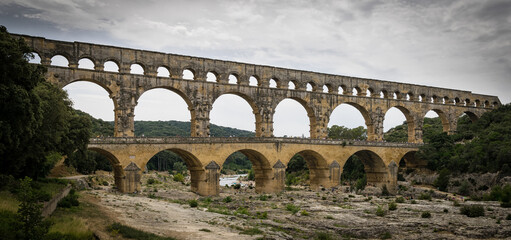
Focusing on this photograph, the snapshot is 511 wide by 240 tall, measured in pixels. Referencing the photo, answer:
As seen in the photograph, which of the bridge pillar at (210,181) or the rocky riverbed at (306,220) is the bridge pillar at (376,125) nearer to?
the rocky riverbed at (306,220)

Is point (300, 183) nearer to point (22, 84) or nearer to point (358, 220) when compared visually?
point (358, 220)

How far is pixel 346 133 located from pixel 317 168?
2579 cm

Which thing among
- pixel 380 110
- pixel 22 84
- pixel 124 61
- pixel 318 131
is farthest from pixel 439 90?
pixel 22 84

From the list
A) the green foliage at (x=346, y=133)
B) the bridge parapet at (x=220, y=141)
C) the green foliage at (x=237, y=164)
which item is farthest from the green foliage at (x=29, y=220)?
the green foliage at (x=237, y=164)

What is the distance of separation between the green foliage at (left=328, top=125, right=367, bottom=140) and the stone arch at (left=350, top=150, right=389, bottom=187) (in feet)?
63.2

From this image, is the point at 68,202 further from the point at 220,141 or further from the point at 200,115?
the point at 200,115

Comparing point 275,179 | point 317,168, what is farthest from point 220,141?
point 317,168

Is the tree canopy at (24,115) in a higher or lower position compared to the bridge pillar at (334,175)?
higher

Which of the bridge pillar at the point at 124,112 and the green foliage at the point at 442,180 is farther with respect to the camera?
the green foliage at the point at 442,180

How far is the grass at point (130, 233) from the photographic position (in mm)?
14815

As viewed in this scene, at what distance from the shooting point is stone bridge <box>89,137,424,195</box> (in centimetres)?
3131

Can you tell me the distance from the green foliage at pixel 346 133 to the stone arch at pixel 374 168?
19.3m

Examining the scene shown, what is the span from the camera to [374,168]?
4431 centimetres

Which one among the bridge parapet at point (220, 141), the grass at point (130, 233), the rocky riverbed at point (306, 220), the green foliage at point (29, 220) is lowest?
the rocky riverbed at point (306, 220)
